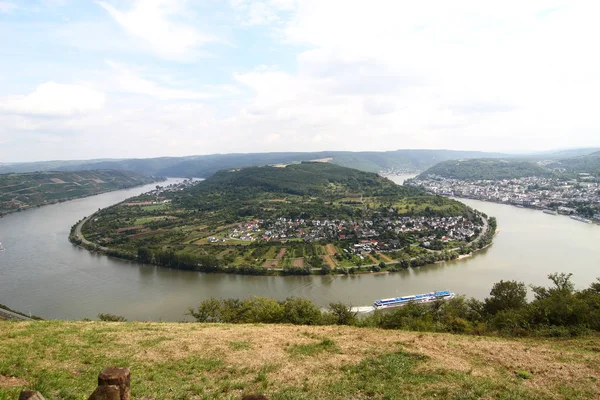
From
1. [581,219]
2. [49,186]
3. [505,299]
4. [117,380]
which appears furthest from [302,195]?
[117,380]

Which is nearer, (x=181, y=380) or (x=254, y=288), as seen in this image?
(x=181, y=380)

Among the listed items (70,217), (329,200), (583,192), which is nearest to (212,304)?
(329,200)

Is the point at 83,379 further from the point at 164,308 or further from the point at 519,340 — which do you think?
the point at 164,308

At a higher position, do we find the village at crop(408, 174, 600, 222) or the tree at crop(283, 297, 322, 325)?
the tree at crop(283, 297, 322, 325)

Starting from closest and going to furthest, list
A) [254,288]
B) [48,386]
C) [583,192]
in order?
[48,386]
[254,288]
[583,192]

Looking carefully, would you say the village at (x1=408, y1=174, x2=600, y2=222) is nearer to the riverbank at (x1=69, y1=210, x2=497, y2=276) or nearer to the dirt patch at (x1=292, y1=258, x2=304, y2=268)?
the riverbank at (x1=69, y1=210, x2=497, y2=276)

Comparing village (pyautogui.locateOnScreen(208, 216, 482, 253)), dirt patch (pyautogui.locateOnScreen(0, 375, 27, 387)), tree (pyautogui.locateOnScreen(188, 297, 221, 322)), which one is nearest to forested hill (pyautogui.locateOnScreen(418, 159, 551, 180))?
village (pyautogui.locateOnScreen(208, 216, 482, 253))
